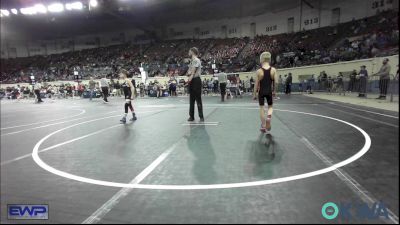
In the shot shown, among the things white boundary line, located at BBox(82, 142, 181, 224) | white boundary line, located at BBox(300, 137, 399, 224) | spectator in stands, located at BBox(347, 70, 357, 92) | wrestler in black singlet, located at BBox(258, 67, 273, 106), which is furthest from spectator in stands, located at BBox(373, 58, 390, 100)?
white boundary line, located at BBox(82, 142, 181, 224)

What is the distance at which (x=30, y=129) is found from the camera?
7.13 metres

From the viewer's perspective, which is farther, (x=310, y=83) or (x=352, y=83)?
(x=310, y=83)

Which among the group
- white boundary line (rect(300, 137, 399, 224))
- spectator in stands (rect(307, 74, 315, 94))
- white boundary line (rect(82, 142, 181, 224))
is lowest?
white boundary line (rect(82, 142, 181, 224))

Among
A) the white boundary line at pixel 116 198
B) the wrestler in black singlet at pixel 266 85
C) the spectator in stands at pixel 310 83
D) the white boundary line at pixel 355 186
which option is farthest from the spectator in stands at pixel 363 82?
the white boundary line at pixel 116 198

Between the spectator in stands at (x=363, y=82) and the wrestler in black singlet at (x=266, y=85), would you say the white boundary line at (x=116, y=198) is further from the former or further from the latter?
the spectator in stands at (x=363, y=82)

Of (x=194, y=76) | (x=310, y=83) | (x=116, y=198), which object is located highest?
(x=194, y=76)

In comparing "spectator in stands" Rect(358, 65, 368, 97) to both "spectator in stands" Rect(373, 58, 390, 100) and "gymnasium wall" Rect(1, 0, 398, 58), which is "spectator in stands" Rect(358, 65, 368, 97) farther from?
"gymnasium wall" Rect(1, 0, 398, 58)

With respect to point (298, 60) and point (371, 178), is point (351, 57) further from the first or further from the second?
point (371, 178)

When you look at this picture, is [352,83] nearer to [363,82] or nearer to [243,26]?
[363,82]

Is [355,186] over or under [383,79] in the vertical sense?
under

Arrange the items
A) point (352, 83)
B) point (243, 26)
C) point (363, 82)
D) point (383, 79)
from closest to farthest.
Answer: point (383, 79), point (363, 82), point (352, 83), point (243, 26)

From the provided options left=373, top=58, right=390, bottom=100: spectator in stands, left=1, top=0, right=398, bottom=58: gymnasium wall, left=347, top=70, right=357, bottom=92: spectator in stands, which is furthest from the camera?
left=1, top=0, right=398, bottom=58: gymnasium wall

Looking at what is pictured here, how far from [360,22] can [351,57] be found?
7181 mm

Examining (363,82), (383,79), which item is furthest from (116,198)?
(363,82)
